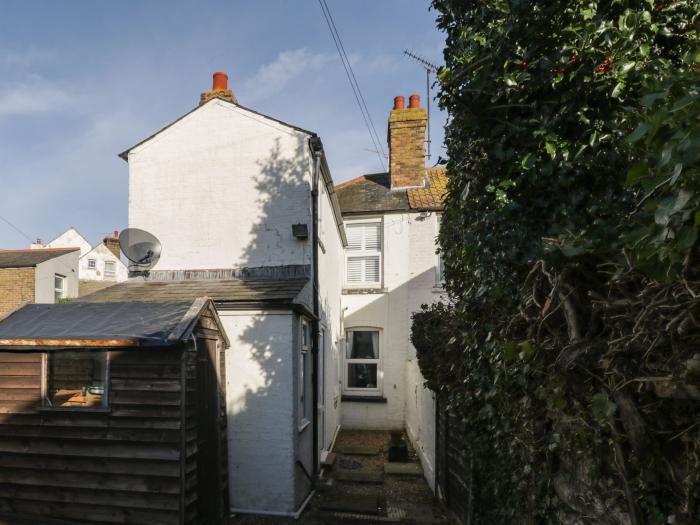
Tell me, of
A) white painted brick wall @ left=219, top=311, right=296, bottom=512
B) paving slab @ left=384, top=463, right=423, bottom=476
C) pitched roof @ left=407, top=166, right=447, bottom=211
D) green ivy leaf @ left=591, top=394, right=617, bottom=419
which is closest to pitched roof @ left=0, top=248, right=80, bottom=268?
white painted brick wall @ left=219, top=311, right=296, bottom=512

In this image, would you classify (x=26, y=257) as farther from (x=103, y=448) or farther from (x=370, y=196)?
(x=103, y=448)

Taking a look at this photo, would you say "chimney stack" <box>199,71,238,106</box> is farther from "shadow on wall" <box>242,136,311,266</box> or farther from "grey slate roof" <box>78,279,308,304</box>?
"grey slate roof" <box>78,279,308,304</box>

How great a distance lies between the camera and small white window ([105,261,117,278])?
2840 centimetres

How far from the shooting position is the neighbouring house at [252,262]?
6.46 metres

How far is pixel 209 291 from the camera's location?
7004mm

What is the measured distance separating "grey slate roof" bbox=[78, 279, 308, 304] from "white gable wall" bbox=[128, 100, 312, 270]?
475mm

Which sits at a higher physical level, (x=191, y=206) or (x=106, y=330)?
(x=191, y=206)

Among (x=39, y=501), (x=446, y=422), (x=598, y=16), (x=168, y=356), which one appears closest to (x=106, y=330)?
(x=168, y=356)

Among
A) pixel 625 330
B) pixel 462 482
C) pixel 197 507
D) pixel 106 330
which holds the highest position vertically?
pixel 625 330

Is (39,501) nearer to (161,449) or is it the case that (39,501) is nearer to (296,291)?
(161,449)

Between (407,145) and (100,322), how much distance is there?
10.0 metres

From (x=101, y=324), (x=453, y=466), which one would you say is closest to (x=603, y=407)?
(x=453, y=466)

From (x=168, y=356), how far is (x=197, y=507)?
2.11 m

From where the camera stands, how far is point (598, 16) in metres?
2.46
